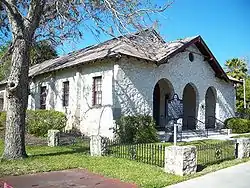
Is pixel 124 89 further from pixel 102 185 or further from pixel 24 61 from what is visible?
pixel 102 185

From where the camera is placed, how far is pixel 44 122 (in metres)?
19.0

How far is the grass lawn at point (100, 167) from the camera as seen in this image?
8.54 meters

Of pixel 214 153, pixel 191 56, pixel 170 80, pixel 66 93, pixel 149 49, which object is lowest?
pixel 214 153

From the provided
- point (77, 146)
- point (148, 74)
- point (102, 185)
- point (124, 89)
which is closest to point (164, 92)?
point (148, 74)

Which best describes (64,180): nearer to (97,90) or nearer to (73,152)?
(73,152)

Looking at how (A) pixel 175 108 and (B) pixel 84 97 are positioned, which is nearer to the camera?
(A) pixel 175 108

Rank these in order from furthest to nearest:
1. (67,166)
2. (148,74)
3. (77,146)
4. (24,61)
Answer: (148,74)
(77,146)
(24,61)
(67,166)

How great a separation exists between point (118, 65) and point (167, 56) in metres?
3.30

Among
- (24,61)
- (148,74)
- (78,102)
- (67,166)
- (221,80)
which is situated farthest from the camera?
(221,80)

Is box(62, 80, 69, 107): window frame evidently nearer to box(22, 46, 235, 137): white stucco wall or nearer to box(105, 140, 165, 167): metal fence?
box(22, 46, 235, 137): white stucco wall

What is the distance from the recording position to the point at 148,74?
1864cm

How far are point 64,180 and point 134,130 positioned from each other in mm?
8283

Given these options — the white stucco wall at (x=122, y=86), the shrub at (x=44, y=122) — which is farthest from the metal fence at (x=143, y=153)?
the shrub at (x=44, y=122)

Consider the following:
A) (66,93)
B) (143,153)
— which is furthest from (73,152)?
(66,93)
